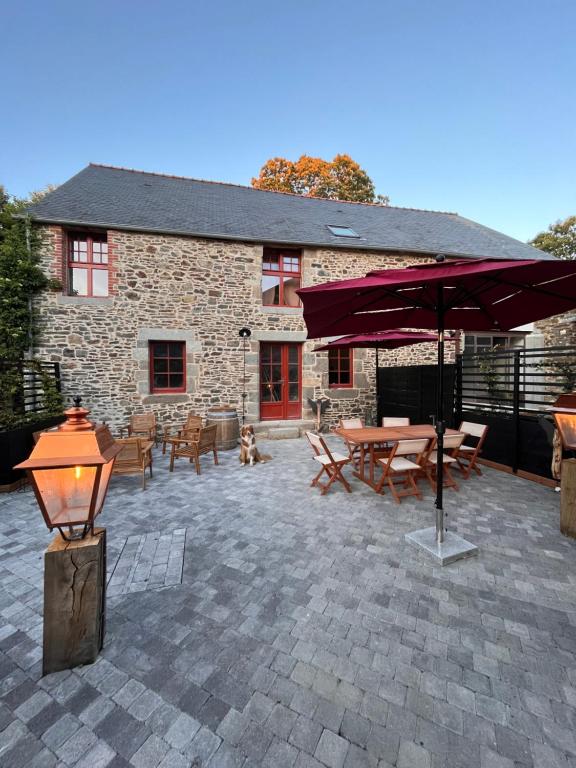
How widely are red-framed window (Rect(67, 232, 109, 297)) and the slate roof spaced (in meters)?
0.49

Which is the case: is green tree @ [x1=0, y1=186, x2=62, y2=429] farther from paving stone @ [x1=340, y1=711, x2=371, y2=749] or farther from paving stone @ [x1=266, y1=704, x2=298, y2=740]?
paving stone @ [x1=340, y1=711, x2=371, y2=749]

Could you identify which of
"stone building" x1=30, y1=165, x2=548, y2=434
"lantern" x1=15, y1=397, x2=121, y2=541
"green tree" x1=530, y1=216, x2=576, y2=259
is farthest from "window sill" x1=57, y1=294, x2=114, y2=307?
"green tree" x1=530, y1=216, x2=576, y2=259

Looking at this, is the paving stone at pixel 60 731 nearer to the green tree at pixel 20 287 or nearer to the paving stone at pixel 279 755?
the paving stone at pixel 279 755

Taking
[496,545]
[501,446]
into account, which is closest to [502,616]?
[496,545]

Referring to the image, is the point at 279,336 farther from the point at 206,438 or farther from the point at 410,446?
the point at 410,446

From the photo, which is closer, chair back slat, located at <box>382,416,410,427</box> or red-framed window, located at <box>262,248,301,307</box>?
chair back slat, located at <box>382,416,410,427</box>

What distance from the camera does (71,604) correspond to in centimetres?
169

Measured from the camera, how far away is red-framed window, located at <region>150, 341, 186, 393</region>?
7.40 metres

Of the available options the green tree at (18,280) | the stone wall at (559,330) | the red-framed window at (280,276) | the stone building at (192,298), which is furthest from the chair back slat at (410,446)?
the stone wall at (559,330)

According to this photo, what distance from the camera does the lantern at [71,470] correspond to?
60.1 inches

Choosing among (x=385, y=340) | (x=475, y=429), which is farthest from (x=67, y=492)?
(x=385, y=340)

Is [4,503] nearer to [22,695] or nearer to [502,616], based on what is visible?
[22,695]

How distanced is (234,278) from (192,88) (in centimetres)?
785

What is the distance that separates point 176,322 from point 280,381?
118 inches
